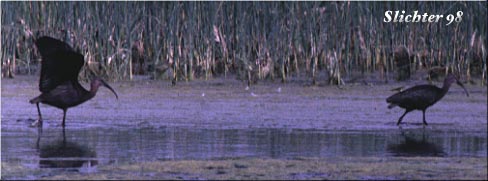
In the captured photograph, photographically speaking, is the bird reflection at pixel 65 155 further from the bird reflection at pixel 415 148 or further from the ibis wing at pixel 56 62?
the bird reflection at pixel 415 148

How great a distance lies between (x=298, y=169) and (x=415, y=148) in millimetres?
1692

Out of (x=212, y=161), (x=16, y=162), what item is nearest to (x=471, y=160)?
(x=212, y=161)

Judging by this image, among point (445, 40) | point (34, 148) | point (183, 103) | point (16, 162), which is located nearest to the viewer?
point (16, 162)

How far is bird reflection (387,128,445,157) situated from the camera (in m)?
8.49

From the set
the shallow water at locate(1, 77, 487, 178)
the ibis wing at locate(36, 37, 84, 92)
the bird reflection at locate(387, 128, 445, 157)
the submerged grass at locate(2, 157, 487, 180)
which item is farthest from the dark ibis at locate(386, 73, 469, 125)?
the submerged grass at locate(2, 157, 487, 180)

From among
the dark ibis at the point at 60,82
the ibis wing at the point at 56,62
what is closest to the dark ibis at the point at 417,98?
the dark ibis at the point at 60,82

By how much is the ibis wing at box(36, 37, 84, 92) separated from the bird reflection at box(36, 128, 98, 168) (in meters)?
1.24

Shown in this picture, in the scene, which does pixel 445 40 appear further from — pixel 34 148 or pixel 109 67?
pixel 34 148

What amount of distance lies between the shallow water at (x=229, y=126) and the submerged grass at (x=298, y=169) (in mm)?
302

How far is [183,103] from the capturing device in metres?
13.0

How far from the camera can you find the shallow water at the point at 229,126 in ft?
27.8

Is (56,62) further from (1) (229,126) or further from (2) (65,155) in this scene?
(2) (65,155)

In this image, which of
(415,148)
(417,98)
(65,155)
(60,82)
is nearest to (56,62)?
Result: (60,82)

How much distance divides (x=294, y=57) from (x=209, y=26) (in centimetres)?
113
